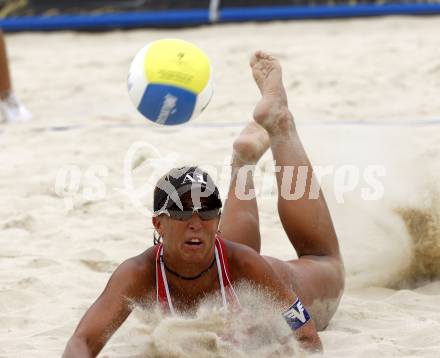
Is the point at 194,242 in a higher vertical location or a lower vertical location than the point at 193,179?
lower

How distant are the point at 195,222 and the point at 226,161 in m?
2.68

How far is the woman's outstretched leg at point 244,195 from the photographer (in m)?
3.62

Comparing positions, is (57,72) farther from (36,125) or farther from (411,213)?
(411,213)

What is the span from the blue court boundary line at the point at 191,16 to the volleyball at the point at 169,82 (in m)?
5.70

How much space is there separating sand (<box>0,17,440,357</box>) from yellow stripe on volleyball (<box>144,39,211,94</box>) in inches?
33.7

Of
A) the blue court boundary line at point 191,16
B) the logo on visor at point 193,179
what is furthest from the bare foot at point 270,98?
the blue court boundary line at point 191,16

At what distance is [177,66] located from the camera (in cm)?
372

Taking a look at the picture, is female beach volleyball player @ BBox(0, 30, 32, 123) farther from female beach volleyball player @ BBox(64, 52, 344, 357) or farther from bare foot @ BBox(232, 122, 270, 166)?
female beach volleyball player @ BBox(64, 52, 344, 357)

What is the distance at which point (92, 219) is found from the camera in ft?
15.5

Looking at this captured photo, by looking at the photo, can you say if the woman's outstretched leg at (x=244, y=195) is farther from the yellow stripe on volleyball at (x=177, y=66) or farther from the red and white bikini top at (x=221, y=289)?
the red and white bikini top at (x=221, y=289)

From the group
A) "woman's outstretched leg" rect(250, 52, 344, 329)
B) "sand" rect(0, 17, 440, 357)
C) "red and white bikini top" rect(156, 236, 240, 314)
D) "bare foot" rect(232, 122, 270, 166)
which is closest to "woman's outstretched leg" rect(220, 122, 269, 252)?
"bare foot" rect(232, 122, 270, 166)

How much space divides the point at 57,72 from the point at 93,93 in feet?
2.85

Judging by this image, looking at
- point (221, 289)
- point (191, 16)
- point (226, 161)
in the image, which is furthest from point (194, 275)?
point (191, 16)

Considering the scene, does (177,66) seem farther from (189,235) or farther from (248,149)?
(189,235)
